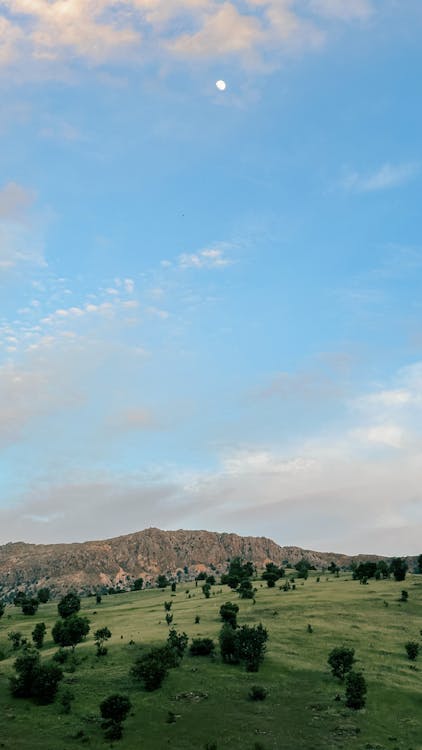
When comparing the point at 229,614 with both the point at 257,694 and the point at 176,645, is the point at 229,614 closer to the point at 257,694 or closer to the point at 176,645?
the point at 176,645

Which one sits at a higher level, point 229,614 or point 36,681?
point 229,614

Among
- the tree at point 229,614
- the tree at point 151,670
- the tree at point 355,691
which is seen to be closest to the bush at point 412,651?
the tree at point 355,691

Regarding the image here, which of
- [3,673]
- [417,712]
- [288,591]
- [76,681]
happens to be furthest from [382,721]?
[288,591]

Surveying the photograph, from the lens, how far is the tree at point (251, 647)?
291 feet

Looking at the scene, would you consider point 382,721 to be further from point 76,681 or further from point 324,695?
point 76,681

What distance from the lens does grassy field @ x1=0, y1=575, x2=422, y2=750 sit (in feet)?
219

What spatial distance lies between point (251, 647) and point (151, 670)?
17038 millimetres

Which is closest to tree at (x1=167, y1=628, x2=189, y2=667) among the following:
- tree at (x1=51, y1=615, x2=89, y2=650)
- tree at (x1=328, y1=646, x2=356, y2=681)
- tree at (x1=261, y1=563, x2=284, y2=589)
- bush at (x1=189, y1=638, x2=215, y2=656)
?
bush at (x1=189, y1=638, x2=215, y2=656)

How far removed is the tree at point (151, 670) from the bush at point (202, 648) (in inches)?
447

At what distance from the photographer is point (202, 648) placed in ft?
315

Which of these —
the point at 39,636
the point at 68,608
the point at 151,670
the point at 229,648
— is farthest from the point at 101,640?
the point at 68,608

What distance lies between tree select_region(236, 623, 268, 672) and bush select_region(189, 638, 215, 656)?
20.4 ft

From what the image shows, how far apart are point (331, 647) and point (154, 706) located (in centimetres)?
3520

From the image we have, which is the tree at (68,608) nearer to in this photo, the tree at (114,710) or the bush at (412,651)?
the tree at (114,710)
